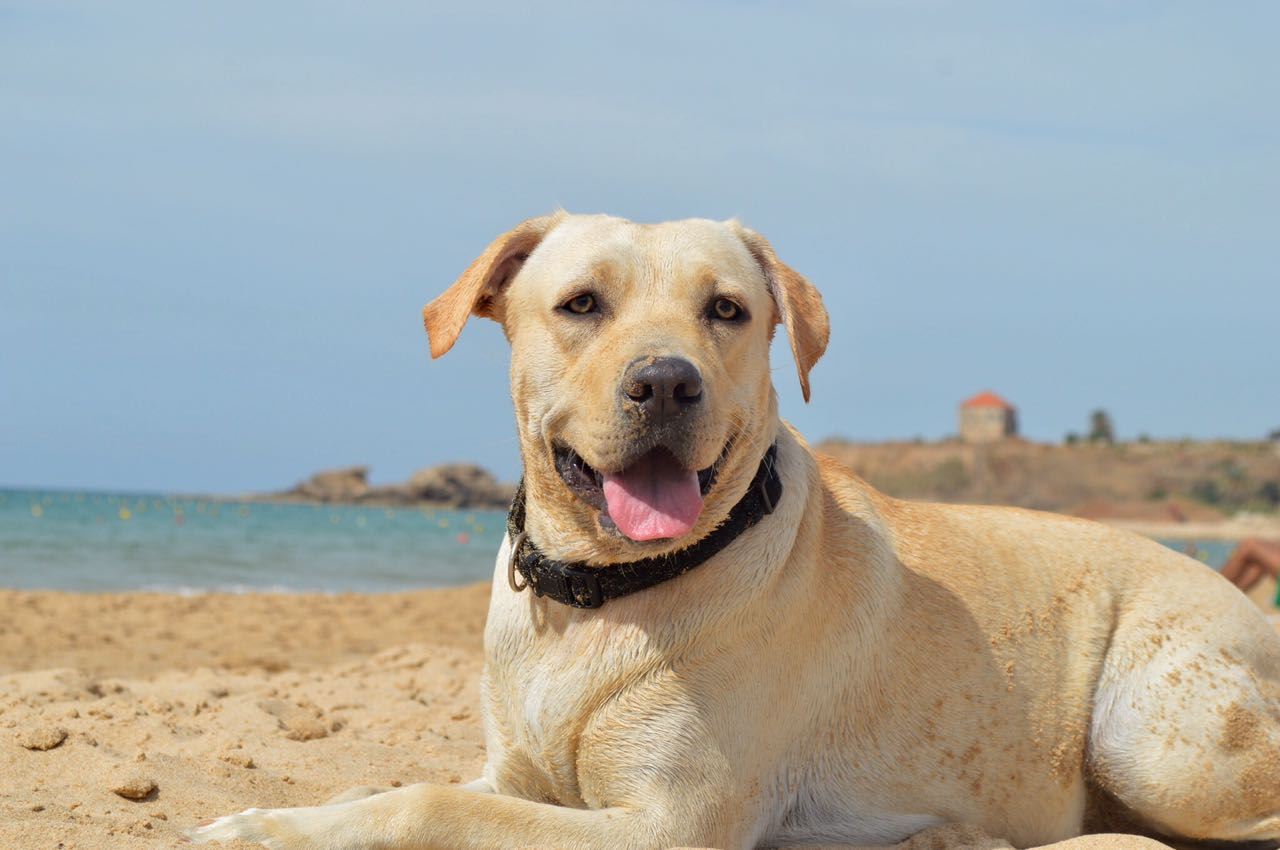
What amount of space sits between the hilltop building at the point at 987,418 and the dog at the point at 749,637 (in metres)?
106

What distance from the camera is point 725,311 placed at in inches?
146

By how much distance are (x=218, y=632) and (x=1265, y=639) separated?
10.6 metres

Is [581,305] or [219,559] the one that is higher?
[581,305]

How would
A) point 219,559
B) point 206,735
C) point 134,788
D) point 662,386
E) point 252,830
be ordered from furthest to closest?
1. point 219,559
2. point 206,735
3. point 134,788
4. point 252,830
5. point 662,386

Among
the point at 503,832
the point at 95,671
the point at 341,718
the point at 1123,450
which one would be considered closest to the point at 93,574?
the point at 95,671

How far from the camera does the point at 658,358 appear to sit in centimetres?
333

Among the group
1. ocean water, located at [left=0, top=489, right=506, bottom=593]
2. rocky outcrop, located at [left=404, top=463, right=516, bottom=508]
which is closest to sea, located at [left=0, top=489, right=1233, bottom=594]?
ocean water, located at [left=0, top=489, right=506, bottom=593]

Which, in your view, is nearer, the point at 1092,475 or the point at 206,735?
the point at 206,735

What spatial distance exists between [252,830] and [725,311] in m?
2.05

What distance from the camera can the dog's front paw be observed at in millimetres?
3500

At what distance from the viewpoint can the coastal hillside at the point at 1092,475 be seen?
274ft

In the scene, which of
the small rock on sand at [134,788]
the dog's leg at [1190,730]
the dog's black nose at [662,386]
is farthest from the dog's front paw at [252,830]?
the dog's leg at [1190,730]

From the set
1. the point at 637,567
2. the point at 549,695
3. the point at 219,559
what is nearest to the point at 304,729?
the point at 549,695

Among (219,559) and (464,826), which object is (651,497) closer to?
(464,826)
